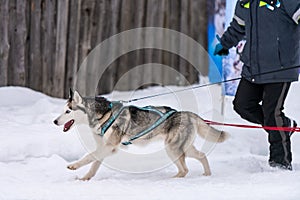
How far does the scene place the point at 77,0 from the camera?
26.7ft

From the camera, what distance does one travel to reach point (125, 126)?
5262mm

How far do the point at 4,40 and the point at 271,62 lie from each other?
3.89m

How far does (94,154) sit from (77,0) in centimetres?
353

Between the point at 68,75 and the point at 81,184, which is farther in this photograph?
the point at 68,75

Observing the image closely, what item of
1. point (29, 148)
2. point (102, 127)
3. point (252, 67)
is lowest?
point (29, 148)

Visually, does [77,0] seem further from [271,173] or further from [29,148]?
[271,173]

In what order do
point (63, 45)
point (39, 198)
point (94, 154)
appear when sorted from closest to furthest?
1. point (39, 198)
2. point (94, 154)
3. point (63, 45)

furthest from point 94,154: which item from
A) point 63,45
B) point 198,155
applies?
point 63,45

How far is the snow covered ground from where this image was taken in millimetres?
4449

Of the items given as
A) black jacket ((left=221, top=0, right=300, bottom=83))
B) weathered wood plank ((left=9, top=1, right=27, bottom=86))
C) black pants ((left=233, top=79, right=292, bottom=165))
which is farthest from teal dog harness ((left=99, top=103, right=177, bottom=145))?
weathered wood plank ((left=9, top=1, right=27, bottom=86))

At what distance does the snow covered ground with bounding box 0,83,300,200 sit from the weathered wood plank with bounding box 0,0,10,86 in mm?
195

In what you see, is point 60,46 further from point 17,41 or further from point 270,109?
point 270,109

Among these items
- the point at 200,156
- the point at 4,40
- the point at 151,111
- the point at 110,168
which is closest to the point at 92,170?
the point at 110,168

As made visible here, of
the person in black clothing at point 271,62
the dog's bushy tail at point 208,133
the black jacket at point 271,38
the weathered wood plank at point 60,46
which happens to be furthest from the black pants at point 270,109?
the weathered wood plank at point 60,46
